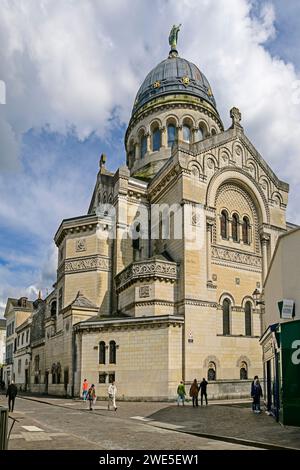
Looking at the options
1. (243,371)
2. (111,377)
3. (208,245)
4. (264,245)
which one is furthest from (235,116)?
(111,377)

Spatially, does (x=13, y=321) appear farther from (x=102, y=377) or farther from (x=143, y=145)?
(x=102, y=377)

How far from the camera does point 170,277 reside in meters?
32.6

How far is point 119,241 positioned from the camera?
38312mm

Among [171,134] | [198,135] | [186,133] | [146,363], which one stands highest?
[186,133]

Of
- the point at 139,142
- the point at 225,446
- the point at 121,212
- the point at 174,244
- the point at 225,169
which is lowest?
the point at 225,446

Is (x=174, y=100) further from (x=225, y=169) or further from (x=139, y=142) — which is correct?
(x=225, y=169)

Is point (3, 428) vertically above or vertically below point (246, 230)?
below

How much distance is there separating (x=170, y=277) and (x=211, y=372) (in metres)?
6.82

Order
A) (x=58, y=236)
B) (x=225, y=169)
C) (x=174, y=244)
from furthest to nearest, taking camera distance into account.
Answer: (x=58, y=236)
(x=225, y=169)
(x=174, y=244)

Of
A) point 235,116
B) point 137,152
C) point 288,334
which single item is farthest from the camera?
point 137,152

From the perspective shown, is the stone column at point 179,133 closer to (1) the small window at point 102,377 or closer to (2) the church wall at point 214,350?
(2) the church wall at point 214,350

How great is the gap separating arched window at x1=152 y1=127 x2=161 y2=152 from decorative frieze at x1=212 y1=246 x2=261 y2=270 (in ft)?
52.1
